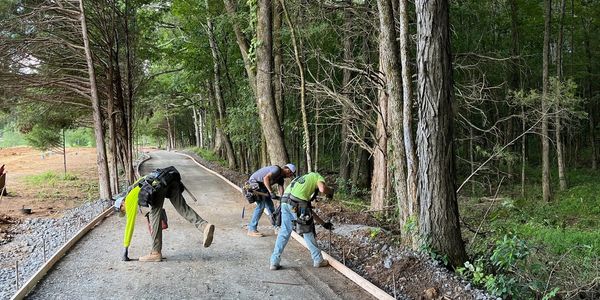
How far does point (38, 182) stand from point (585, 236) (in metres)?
25.3

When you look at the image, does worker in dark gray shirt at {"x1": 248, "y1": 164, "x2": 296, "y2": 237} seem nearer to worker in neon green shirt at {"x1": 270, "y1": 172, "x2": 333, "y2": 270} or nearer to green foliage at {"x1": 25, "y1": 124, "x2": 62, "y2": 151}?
worker in neon green shirt at {"x1": 270, "y1": 172, "x2": 333, "y2": 270}

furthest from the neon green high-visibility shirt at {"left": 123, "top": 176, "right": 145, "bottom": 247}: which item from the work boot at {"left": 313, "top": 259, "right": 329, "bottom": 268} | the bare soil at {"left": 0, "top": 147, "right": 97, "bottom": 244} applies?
the bare soil at {"left": 0, "top": 147, "right": 97, "bottom": 244}

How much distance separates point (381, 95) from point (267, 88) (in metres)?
3.92

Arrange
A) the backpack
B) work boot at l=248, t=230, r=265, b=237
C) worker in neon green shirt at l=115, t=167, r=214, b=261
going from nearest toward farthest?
1. the backpack
2. worker in neon green shirt at l=115, t=167, r=214, b=261
3. work boot at l=248, t=230, r=265, b=237

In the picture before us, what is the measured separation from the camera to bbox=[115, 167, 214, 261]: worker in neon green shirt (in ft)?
23.5

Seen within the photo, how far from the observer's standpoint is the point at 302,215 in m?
6.84

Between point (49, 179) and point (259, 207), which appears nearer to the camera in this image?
point (259, 207)

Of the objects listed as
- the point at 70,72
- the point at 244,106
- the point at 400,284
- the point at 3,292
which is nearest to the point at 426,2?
the point at 400,284

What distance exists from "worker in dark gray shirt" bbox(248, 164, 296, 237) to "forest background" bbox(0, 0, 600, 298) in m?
1.95

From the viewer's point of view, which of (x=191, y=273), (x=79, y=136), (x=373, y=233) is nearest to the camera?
(x=191, y=273)

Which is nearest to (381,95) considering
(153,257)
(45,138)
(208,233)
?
(208,233)

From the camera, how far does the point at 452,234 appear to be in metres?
6.50

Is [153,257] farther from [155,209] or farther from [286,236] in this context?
[286,236]

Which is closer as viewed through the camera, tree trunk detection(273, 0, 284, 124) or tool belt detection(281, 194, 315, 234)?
tool belt detection(281, 194, 315, 234)
